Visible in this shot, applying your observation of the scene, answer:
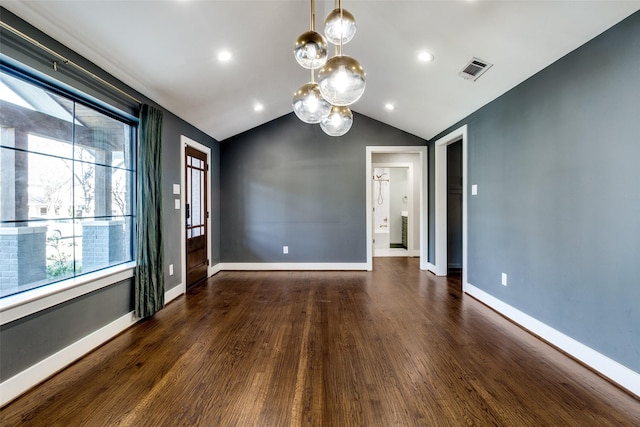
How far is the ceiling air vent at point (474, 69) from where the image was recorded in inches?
105

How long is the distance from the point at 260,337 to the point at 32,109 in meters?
2.43

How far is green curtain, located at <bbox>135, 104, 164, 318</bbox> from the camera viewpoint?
9.42 feet

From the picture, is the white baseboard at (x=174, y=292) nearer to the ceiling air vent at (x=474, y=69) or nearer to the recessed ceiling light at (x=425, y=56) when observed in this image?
the recessed ceiling light at (x=425, y=56)

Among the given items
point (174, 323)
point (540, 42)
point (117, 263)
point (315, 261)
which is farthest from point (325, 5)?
point (315, 261)

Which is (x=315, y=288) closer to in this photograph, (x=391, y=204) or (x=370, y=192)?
(x=370, y=192)

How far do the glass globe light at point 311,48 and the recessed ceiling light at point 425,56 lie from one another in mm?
1659

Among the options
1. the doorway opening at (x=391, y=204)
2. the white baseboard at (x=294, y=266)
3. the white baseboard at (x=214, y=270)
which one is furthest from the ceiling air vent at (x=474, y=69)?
the doorway opening at (x=391, y=204)

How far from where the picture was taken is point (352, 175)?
5172mm

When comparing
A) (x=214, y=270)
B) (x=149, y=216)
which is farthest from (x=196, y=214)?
(x=149, y=216)

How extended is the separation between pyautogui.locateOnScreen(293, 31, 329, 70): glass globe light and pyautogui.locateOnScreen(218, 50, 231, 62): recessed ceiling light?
153 cm

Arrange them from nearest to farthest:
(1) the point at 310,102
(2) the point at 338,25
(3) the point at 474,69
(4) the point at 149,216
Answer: (2) the point at 338,25 → (1) the point at 310,102 → (3) the point at 474,69 → (4) the point at 149,216

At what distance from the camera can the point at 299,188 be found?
17.0 ft

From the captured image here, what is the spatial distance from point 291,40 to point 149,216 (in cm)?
237

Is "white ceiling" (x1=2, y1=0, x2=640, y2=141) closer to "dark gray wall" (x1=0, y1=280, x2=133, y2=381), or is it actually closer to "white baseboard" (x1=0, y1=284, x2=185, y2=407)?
"dark gray wall" (x1=0, y1=280, x2=133, y2=381)
